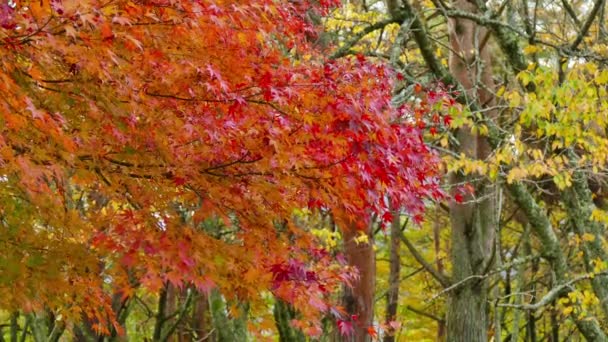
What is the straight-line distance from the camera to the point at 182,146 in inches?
204

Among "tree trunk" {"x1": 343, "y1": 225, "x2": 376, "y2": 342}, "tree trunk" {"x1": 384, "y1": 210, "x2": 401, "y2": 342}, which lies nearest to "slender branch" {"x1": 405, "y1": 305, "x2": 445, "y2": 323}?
"tree trunk" {"x1": 384, "y1": 210, "x2": 401, "y2": 342}

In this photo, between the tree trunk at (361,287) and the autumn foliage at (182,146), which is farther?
the tree trunk at (361,287)

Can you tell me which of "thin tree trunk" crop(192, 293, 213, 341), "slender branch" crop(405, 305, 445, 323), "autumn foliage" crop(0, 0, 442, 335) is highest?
"slender branch" crop(405, 305, 445, 323)

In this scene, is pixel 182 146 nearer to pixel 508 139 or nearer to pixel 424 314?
pixel 508 139

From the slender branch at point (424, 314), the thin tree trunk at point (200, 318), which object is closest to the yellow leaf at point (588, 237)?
the thin tree trunk at point (200, 318)

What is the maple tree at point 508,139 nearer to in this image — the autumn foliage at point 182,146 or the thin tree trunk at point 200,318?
the autumn foliage at point 182,146

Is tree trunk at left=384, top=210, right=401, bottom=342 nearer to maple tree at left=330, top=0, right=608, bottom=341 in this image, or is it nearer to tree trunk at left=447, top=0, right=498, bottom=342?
maple tree at left=330, top=0, right=608, bottom=341

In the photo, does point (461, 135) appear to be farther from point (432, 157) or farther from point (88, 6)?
point (88, 6)

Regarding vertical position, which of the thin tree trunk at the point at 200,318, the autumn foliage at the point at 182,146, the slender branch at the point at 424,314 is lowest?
the autumn foliage at the point at 182,146

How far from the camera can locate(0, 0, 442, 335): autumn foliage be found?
14.4 feet

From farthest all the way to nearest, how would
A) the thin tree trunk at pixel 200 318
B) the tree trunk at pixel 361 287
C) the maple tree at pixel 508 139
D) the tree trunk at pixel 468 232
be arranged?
the thin tree trunk at pixel 200 318, the tree trunk at pixel 468 232, the tree trunk at pixel 361 287, the maple tree at pixel 508 139

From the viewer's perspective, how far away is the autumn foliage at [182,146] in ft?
14.4

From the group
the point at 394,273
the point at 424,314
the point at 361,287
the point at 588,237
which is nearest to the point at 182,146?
the point at 588,237

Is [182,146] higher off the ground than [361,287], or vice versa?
[361,287]
